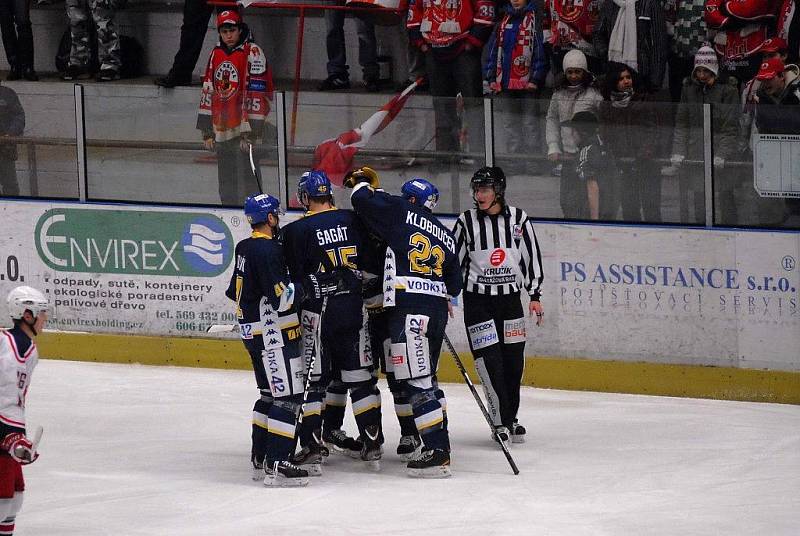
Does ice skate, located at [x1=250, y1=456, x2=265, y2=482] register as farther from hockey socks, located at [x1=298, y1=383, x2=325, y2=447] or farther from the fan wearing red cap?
the fan wearing red cap

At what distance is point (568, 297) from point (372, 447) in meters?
2.20

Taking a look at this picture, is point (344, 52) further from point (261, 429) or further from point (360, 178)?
point (261, 429)

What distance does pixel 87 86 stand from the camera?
11.3 meters

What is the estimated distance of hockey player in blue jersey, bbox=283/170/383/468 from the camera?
320 inches

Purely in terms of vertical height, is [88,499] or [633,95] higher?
[633,95]

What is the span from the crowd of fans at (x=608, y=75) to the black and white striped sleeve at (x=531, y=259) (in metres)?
1.40

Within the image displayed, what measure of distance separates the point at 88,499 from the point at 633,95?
469 centimetres

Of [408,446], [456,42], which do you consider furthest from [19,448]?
[456,42]

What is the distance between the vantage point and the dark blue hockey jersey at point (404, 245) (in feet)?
26.6

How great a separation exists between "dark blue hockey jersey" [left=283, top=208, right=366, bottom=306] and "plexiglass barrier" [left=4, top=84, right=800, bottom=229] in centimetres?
235

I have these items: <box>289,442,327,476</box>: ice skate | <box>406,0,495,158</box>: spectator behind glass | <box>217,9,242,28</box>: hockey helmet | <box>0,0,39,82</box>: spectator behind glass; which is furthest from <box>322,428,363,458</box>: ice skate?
<box>0,0,39,82</box>: spectator behind glass

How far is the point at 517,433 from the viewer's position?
8.94 m

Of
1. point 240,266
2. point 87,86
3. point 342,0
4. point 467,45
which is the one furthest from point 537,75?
point 240,266

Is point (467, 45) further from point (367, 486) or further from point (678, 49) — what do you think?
point (367, 486)
